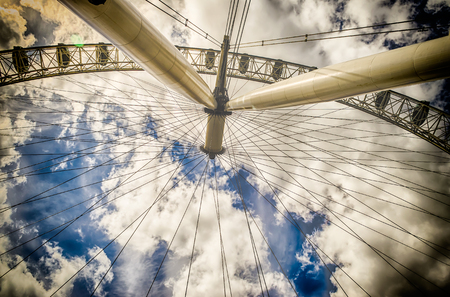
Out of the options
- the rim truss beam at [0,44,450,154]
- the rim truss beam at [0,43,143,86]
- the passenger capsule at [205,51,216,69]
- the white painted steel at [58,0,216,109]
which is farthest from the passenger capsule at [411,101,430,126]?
the rim truss beam at [0,43,143,86]

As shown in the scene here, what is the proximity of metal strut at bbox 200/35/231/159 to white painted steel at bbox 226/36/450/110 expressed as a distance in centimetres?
535

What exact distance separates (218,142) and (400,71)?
1157 centimetres

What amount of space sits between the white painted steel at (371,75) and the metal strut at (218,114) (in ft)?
17.6

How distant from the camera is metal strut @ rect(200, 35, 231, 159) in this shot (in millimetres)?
10133

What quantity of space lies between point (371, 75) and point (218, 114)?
763 centimetres

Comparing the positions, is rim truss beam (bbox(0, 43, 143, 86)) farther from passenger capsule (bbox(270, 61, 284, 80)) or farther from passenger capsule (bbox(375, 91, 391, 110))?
passenger capsule (bbox(375, 91, 391, 110))

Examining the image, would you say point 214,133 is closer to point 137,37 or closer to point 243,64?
point 243,64

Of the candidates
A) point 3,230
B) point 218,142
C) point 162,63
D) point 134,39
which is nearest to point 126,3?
point 134,39

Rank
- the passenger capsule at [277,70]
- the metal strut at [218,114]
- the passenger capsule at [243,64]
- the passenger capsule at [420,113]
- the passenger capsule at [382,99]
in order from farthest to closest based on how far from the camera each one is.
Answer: the passenger capsule at [243,64]
the passenger capsule at [277,70]
the passenger capsule at [382,99]
the passenger capsule at [420,113]
the metal strut at [218,114]

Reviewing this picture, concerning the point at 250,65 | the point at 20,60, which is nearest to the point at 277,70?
the point at 250,65

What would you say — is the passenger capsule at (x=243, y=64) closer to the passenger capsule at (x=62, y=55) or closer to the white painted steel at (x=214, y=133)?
the white painted steel at (x=214, y=133)

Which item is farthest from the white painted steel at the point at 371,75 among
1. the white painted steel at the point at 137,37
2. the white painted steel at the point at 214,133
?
the white painted steel at the point at 214,133

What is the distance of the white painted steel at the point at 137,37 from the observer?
2.93 meters

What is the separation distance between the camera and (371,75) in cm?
329
